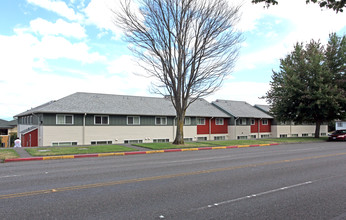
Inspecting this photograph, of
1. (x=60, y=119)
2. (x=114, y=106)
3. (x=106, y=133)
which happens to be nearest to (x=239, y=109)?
(x=114, y=106)

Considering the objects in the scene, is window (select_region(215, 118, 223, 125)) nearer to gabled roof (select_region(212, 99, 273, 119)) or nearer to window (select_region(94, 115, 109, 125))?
gabled roof (select_region(212, 99, 273, 119))

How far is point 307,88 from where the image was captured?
3122cm

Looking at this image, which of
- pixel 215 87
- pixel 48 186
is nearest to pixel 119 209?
pixel 48 186

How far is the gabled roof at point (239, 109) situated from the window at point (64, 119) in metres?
23.1

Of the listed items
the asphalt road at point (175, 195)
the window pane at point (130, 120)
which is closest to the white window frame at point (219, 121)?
the window pane at point (130, 120)

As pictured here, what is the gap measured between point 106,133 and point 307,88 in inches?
914

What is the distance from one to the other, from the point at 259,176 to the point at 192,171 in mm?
2299

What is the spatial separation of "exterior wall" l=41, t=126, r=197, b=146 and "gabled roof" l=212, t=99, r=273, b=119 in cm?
899

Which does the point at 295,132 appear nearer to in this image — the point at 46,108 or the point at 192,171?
the point at 46,108

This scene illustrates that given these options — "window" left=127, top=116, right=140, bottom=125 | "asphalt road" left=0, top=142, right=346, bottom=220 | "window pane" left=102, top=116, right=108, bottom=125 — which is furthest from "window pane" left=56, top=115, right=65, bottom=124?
"asphalt road" left=0, top=142, right=346, bottom=220

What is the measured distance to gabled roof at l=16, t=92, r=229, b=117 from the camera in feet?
91.9

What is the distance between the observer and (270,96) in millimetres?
34500

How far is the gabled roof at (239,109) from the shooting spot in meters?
41.7

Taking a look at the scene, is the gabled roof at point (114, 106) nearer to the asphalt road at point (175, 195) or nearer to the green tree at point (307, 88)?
the green tree at point (307, 88)
